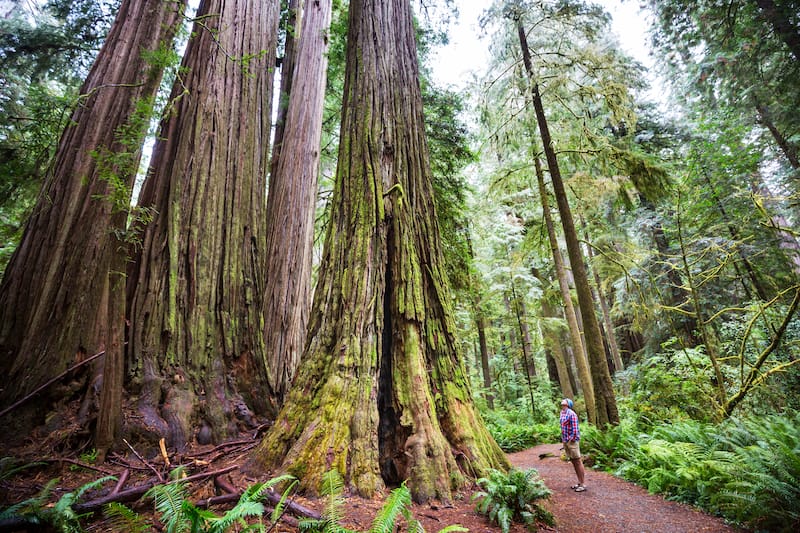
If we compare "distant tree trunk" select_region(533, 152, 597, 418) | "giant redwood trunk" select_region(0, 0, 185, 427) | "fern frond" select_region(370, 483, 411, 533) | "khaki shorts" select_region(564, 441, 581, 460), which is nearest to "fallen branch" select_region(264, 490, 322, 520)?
"fern frond" select_region(370, 483, 411, 533)

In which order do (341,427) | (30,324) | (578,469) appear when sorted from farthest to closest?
(578,469) < (30,324) < (341,427)

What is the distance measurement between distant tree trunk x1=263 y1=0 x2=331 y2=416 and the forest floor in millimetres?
1572

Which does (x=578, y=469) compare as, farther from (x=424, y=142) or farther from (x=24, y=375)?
(x=24, y=375)

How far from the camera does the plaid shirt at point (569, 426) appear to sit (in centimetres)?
452

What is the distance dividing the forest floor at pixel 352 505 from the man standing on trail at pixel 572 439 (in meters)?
0.51

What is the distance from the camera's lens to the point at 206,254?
332 cm

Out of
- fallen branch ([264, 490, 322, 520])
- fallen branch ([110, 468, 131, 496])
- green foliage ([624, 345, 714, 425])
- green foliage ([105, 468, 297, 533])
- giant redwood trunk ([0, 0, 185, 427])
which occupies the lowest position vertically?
fallen branch ([264, 490, 322, 520])

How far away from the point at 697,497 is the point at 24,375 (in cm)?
631

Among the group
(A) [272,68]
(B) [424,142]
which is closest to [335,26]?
(A) [272,68]

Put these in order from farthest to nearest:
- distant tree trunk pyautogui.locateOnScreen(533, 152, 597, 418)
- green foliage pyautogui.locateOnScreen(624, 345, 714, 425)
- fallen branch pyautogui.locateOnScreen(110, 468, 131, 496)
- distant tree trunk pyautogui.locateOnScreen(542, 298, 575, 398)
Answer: distant tree trunk pyautogui.locateOnScreen(542, 298, 575, 398)
distant tree trunk pyautogui.locateOnScreen(533, 152, 597, 418)
green foliage pyautogui.locateOnScreen(624, 345, 714, 425)
fallen branch pyautogui.locateOnScreen(110, 468, 131, 496)

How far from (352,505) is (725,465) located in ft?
13.0

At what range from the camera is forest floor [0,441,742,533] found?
194 centimetres

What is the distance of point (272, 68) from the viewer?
4609mm

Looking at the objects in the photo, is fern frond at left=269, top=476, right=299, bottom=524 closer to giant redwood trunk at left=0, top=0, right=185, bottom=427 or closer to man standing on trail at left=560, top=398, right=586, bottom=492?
giant redwood trunk at left=0, top=0, right=185, bottom=427
